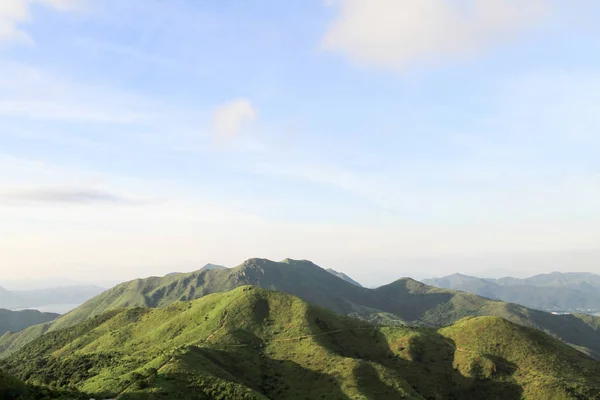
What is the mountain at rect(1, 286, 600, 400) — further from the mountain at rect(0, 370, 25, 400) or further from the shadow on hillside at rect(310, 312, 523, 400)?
the mountain at rect(0, 370, 25, 400)

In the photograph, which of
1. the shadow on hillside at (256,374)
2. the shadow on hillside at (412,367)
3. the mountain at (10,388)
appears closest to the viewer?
the mountain at (10,388)

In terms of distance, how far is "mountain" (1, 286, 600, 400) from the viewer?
113925 millimetres

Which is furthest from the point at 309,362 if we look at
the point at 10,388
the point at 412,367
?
the point at 10,388

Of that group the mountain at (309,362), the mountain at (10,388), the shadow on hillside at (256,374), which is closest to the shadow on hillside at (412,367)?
the mountain at (309,362)

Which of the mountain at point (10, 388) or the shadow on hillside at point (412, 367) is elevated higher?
the mountain at point (10, 388)

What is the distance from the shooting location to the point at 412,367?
461ft

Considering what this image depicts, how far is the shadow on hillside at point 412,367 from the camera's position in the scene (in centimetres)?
12412

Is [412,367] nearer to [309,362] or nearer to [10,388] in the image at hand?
[309,362]

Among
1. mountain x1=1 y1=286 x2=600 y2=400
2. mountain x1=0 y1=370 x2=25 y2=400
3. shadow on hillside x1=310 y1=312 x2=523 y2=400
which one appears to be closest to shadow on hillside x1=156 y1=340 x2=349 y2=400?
mountain x1=1 y1=286 x2=600 y2=400

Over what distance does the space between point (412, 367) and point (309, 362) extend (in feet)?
114

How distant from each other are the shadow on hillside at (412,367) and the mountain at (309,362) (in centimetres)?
37

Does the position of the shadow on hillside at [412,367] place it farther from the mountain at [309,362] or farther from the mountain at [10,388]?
the mountain at [10,388]

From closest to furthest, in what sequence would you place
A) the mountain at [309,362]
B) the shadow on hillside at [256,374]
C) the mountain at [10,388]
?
1. the mountain at [10,388]
2. the shadow on hillside at [256,374]
3. the mountain at [309,362]

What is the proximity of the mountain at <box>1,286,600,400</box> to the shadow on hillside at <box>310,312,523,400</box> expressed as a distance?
0.37m
